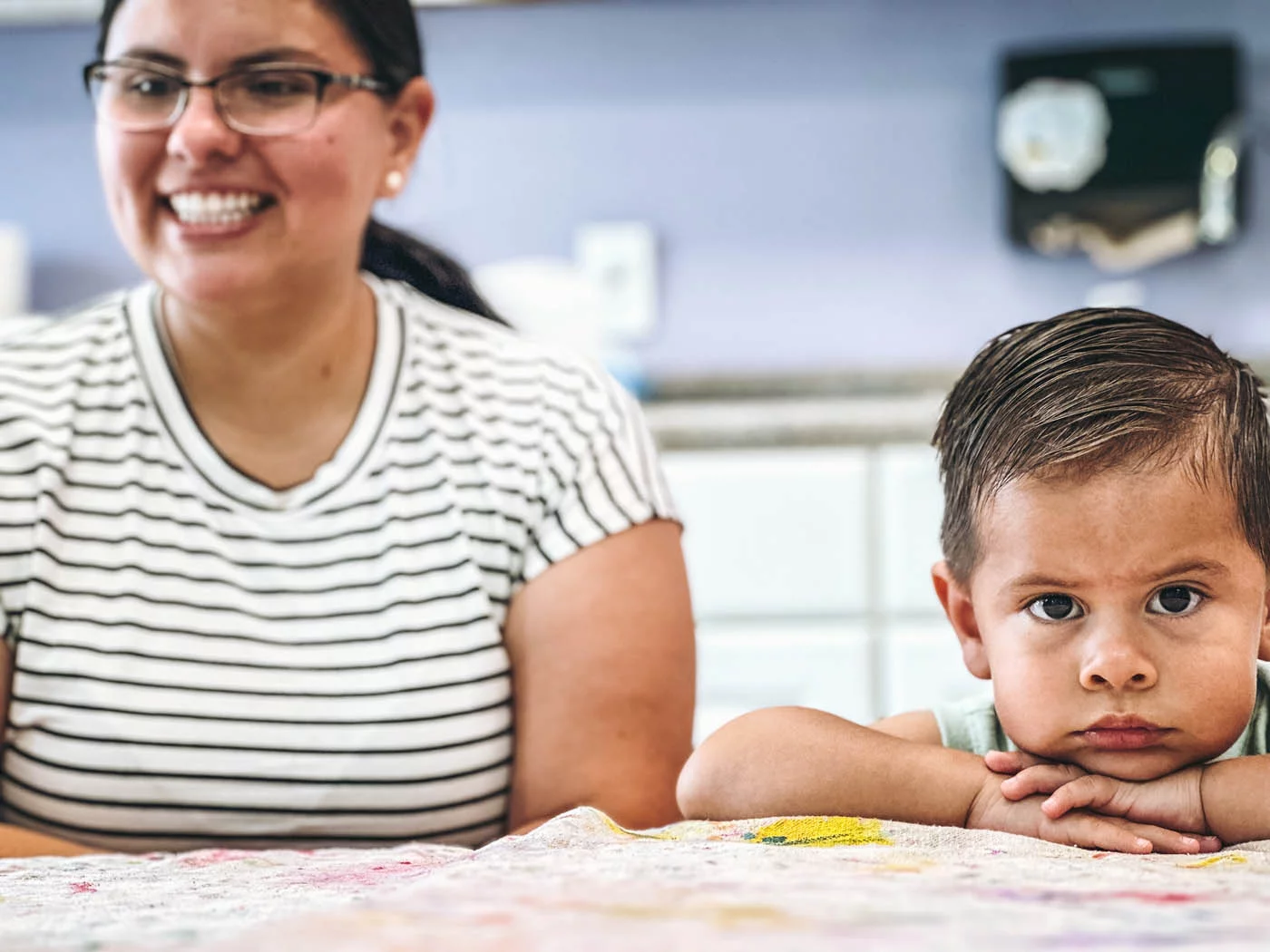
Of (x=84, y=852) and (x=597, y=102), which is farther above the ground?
(x=597, y=102)

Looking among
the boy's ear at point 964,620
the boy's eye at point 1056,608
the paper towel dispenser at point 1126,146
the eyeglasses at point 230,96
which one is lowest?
the boy's ear at point 964,620

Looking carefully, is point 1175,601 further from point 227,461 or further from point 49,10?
point 49,10

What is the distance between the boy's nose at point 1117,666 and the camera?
783 millimetres

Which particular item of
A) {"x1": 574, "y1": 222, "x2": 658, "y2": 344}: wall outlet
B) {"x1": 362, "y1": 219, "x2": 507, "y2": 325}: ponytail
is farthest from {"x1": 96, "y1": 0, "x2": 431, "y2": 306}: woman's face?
{"x1": 574, "y1": 222, "x2": 658, "y2": 344}: wall outlet

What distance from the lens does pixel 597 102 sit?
2902 mm

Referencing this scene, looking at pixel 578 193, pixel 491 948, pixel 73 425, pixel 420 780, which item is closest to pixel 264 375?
pixel 73 425

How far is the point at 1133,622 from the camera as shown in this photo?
0.80 meters

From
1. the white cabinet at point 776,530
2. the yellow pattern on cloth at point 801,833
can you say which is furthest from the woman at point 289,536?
the white cabinet at point 776,530

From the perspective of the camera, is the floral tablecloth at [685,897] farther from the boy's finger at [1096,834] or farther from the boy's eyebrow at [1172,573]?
the boy's eyebrow at [1172,573]

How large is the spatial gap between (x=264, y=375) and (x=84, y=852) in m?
0.44

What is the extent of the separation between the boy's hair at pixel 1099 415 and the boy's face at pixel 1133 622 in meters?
0.02

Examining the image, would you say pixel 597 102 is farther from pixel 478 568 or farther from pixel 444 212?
pixel 478 568

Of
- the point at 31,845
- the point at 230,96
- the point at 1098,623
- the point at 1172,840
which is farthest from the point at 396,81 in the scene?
the point at 1172,840

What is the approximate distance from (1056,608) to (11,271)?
2.51 metres
